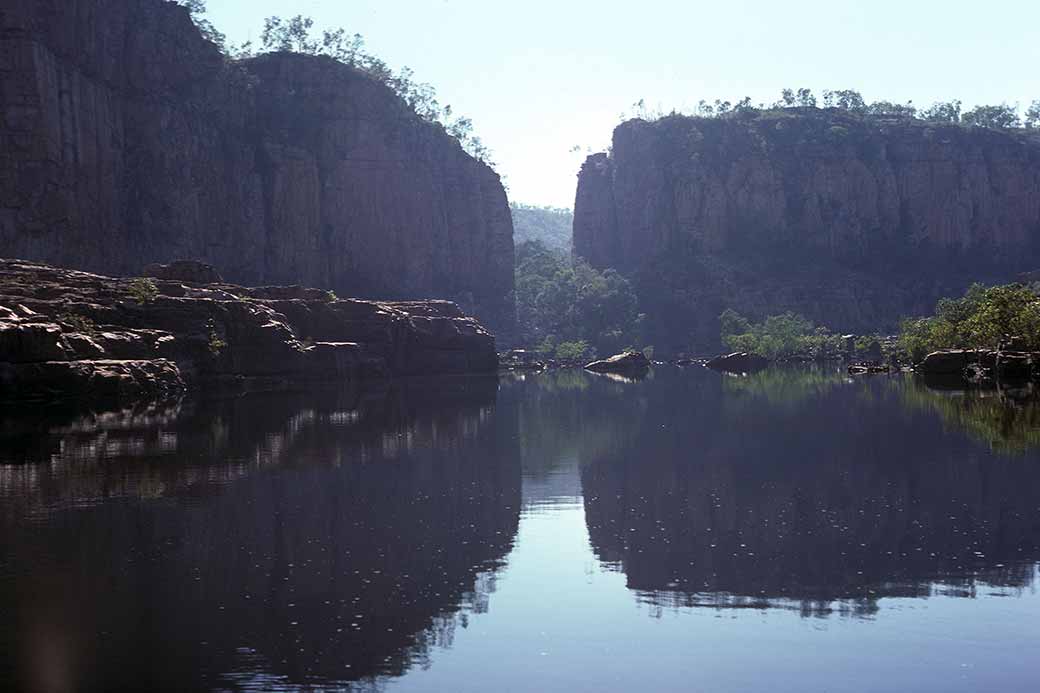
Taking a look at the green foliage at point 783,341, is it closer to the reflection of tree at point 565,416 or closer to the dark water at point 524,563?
the reflection of tree at point 565,416

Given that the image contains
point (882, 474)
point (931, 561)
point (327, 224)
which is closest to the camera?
point (931, 561)

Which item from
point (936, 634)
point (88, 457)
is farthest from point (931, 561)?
point (88, 457)

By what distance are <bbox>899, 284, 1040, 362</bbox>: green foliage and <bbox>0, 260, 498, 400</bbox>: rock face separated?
37217mm

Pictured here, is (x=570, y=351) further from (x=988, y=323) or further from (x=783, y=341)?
(x=988, y=323)

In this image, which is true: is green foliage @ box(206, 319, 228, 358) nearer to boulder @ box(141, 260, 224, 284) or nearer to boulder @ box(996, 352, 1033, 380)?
boulder @ box(141, 260, 224, 284)

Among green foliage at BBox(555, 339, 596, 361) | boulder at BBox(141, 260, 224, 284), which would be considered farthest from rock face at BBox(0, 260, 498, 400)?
green foliage at BBox(555, 339, 596, 361)

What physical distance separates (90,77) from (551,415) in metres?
74.8

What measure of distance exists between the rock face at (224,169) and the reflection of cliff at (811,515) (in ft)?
248

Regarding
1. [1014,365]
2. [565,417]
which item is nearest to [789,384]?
[1014,365]

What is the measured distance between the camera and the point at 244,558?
2019cm

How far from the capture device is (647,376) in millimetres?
104750

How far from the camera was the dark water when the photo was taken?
46.8 ft

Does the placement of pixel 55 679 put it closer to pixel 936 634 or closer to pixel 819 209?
pixel 936 634

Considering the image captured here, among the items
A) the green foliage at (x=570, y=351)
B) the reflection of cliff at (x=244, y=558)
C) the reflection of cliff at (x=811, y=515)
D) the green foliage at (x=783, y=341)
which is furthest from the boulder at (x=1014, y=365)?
the green foliage at (x=570, y=351)
